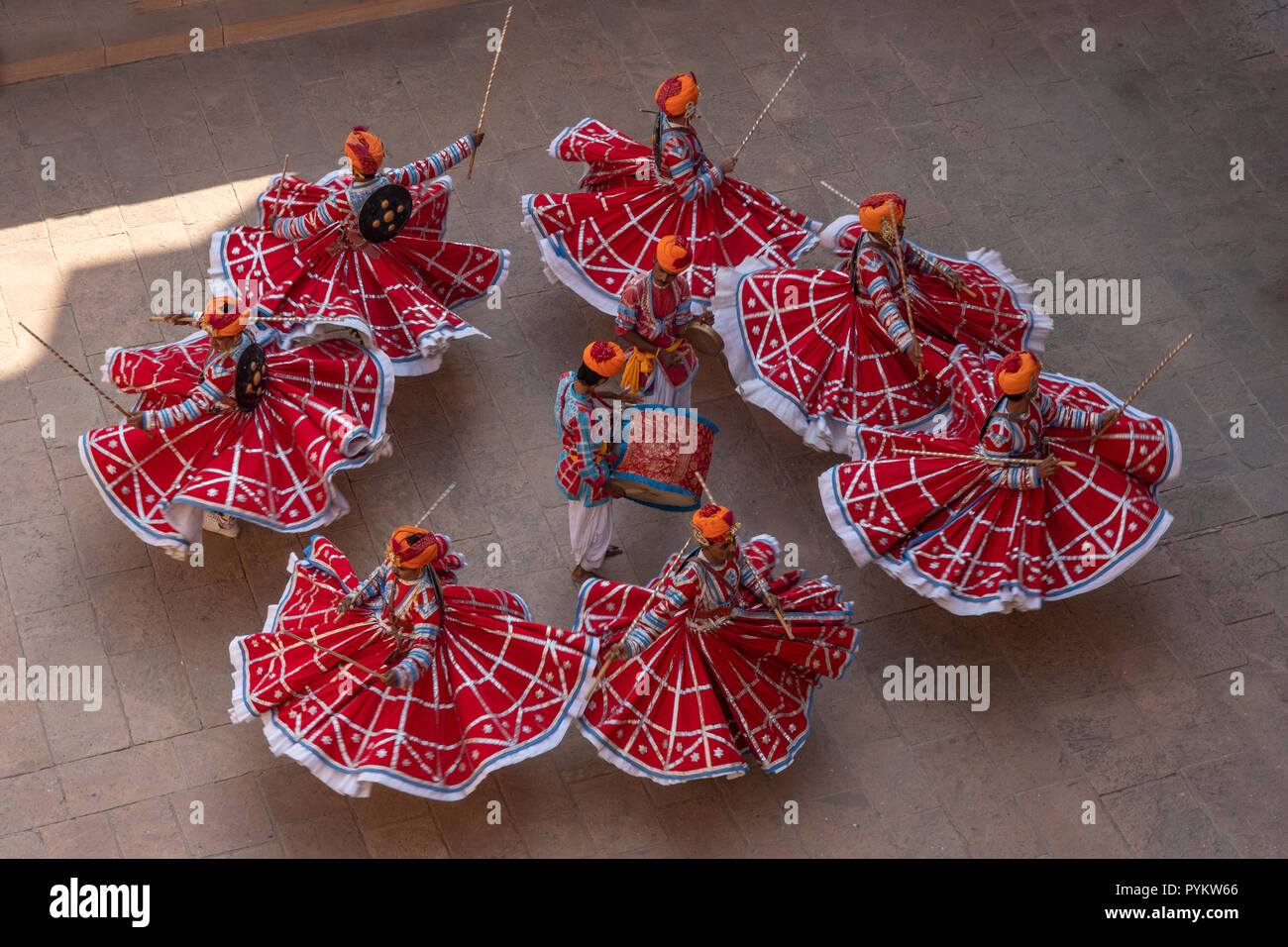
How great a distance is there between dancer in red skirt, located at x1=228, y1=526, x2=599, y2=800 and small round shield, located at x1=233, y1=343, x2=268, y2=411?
1211mm

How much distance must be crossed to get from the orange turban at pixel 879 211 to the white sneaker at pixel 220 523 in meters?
3.75

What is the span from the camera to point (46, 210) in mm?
10141

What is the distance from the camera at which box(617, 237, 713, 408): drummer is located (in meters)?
8.22

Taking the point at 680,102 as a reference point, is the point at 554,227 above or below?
below

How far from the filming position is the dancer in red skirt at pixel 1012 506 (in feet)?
26.6

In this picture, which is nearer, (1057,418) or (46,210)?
(1057,418)

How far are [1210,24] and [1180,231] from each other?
2201mm

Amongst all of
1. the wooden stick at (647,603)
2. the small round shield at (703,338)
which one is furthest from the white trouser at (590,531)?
the small round shield at (703,338)

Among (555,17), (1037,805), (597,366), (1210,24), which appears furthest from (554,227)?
(1210,24)

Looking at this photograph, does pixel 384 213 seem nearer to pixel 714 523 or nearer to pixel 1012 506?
pixel 714 523

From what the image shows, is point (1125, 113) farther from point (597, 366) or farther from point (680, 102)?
point (597, 366)

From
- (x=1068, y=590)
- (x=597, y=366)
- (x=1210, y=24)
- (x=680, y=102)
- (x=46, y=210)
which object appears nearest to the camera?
(x=597, y=366)

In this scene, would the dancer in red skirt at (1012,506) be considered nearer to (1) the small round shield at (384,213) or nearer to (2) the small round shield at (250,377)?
(1) the small round shield at (384,213)

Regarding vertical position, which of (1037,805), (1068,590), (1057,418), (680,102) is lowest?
(1037,805)
